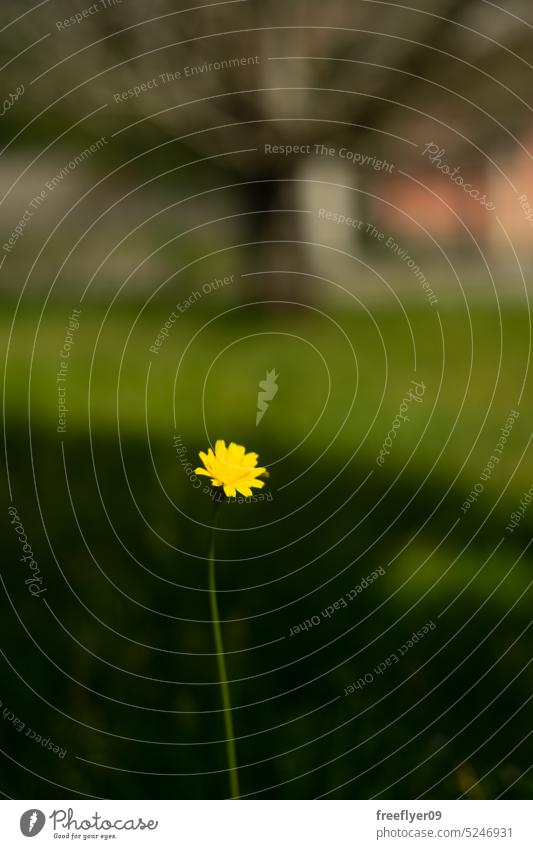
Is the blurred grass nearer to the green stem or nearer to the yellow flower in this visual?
the green stem

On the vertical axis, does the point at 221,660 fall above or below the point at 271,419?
below

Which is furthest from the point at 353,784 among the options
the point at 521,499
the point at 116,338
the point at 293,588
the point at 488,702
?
the point at 116,338

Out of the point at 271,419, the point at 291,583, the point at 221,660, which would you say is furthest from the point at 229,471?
the point at 271,419

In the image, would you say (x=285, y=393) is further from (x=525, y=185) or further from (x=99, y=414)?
(x=525, y=185)
